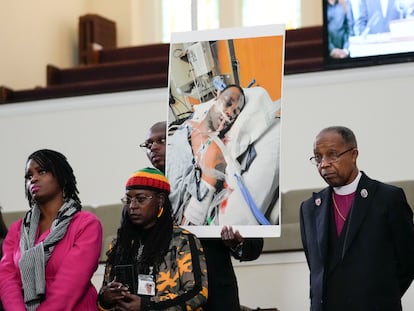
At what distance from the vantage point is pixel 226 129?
14.1 ft

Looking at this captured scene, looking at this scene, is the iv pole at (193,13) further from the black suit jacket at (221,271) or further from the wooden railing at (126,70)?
the black suit jacket at (221,271)

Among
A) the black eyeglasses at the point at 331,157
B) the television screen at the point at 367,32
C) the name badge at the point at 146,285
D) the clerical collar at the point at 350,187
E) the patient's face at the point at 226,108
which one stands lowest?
the name badge at the point at 146,285

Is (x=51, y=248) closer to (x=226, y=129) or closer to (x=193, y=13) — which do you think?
(x=226, y=129)

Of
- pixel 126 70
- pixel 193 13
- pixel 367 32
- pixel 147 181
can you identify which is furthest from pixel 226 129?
pixel 126 70

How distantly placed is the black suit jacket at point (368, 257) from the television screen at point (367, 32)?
266 centimetres

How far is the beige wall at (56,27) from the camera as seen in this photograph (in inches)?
355

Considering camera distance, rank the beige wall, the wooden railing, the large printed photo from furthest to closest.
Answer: the beige wall < the wooden railing < the large printed photo

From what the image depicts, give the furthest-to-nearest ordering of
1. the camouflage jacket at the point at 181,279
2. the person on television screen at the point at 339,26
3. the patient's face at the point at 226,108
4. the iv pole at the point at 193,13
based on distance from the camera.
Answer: the iv pole at the point at 193,13 → the person on television screen at the point at 339,26 → the patient's face at the point at 226,108 → the camouflage jacket at the point at 181,279

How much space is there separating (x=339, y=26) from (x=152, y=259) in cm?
317

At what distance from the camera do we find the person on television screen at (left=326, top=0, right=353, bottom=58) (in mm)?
6758

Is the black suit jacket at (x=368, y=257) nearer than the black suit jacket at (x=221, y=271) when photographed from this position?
Yes

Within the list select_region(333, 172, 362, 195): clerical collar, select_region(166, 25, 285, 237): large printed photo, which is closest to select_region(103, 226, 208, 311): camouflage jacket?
select_region(166, 25, 285, 237): large printed photo

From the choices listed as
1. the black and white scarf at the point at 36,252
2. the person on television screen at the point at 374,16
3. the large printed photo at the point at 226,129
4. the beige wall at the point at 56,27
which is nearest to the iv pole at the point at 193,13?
the person on television screen at the point at 374,16

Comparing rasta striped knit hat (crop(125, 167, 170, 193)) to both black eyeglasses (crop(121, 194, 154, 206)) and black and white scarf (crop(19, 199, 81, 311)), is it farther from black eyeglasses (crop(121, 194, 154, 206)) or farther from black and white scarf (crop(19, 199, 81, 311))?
black and white scarf (crop(19, 199, 81, 311))
